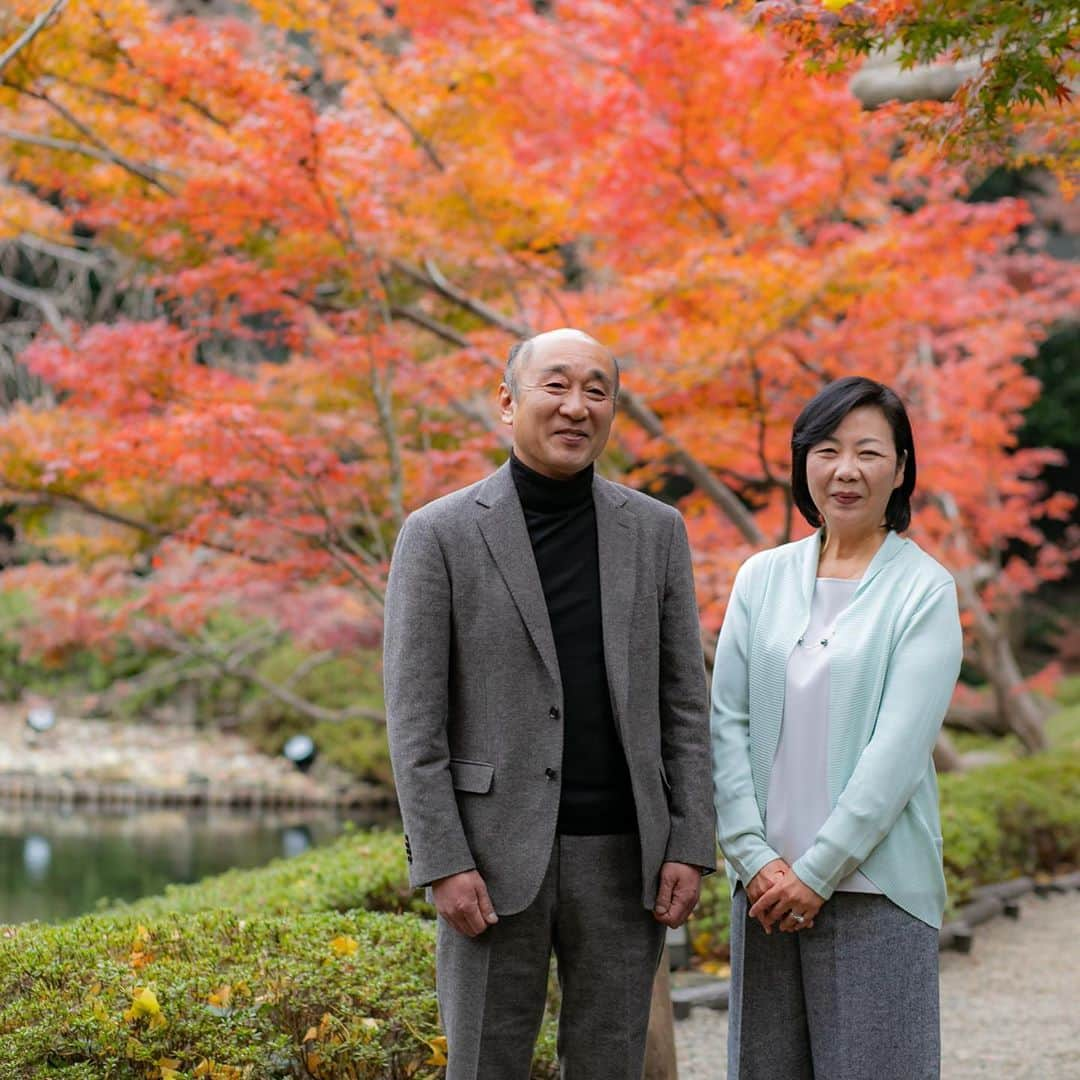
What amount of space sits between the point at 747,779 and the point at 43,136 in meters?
5.67

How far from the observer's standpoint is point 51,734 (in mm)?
14883

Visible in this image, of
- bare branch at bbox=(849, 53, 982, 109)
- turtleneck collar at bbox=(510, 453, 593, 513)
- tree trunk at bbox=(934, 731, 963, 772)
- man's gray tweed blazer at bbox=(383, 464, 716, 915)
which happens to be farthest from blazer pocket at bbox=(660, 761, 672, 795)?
tree trunk at bbox=(934, 731, 963, 772)

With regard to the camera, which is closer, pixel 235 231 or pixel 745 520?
pixel 235 231

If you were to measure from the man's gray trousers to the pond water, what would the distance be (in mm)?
5989

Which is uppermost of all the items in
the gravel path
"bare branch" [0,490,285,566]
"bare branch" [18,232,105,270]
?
"bare branch" [18,232,105,270]

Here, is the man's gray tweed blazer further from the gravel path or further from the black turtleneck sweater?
the gravel path

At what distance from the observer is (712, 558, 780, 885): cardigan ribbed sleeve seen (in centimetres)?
241

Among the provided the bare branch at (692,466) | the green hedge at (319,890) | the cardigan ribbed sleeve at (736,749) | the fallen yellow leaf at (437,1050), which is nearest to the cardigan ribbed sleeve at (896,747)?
the cardigan ribbed sleeve at (736,749)

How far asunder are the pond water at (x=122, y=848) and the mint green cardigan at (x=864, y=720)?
20.4 ft

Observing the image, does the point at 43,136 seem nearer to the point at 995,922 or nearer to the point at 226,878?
the point at 226,878

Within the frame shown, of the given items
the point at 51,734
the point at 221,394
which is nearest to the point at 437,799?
the point at 221,394

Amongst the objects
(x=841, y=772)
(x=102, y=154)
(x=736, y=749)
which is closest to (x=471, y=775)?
(x=736, y=749)

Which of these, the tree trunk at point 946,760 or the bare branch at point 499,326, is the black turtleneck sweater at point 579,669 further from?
the tree trunk at point 946,760

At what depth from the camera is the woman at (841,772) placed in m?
2.32
